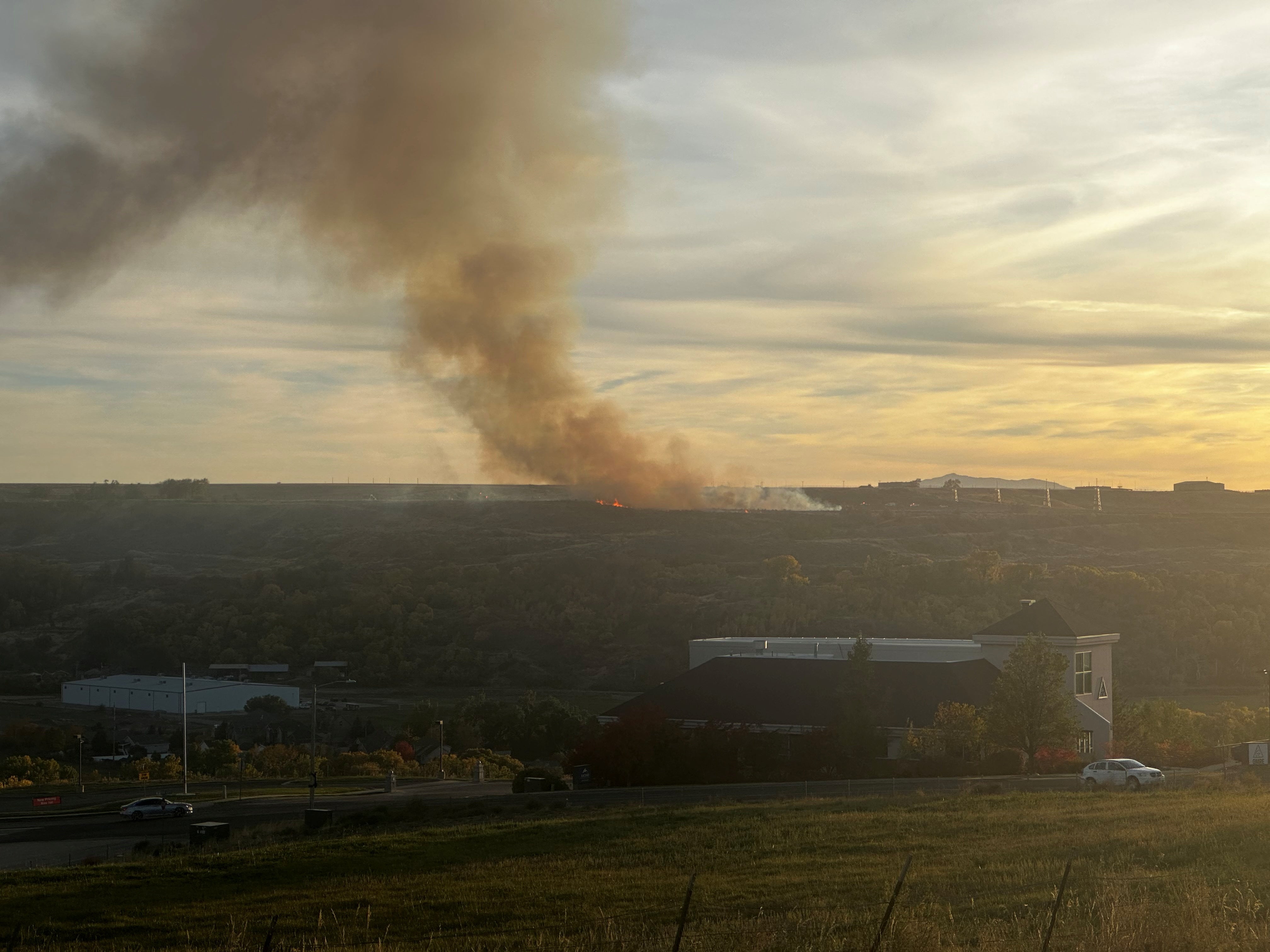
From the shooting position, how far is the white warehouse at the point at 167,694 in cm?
10162

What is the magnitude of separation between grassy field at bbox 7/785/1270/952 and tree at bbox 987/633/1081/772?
1692cm

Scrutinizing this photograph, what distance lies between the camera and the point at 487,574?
15738 centimetres

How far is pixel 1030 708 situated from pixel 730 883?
113 feet

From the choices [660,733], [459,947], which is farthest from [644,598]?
[459,947]

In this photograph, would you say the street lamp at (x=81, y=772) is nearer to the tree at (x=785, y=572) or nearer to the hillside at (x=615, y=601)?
the hillside at (x=615, y=601)

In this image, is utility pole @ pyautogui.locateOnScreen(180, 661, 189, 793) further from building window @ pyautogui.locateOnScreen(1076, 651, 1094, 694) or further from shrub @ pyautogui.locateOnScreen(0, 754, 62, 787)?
building window @ pyautogui.locateOnScreen(1076, 651, 1094, 694)

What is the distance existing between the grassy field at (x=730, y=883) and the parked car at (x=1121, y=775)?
17.1 ft

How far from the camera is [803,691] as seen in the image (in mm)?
60531

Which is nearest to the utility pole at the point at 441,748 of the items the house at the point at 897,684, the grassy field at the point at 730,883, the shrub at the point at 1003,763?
the house at the point at 897,684

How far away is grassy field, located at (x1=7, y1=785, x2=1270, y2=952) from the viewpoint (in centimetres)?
1559

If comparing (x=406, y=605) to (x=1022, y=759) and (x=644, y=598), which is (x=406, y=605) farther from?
(x=1022, y=759)

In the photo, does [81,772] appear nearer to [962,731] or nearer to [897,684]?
[897,684]

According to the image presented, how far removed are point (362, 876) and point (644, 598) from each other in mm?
115154

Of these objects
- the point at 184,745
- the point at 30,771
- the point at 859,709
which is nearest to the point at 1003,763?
the point at 859,709
